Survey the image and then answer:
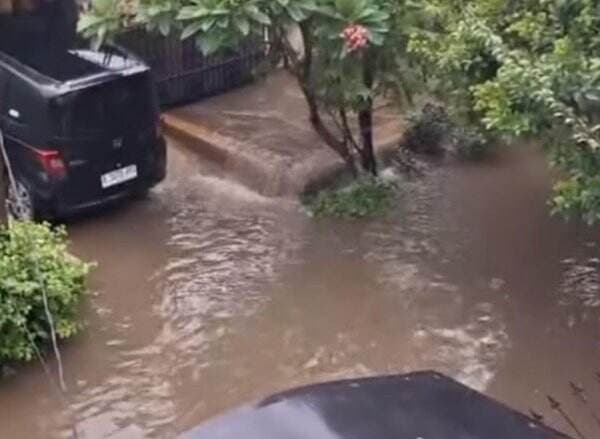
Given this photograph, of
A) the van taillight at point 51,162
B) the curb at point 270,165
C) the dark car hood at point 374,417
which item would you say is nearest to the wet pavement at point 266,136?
the curb at point 270,165

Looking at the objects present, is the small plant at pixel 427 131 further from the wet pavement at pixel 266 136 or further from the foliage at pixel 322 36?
the foliage at pixel 322 36

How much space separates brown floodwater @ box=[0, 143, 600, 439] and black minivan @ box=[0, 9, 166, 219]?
1.41 ft

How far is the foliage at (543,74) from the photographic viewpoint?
6.74m

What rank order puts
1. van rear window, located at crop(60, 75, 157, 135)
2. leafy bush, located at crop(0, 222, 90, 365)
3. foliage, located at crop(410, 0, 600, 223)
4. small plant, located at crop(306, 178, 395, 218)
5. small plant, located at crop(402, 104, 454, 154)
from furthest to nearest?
1. small plant, located at crop(402, 104, 454, 154)
2. small plant, located at crop(306, 178, 395, 218)
3. van rear window, located at crop(60, 75, 157, 135)
4. leafy bush, located at crop(0, 222, 90, 365)
5. foliage, located at crop(410, 0, 600, 223)

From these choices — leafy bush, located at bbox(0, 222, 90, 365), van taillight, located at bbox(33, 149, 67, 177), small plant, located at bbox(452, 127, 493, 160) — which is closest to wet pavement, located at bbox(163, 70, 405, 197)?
small plant, located at bbox(452, 127, 493, 160)

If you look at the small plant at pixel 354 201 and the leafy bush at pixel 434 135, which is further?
the leafy bush at pixel 434 135

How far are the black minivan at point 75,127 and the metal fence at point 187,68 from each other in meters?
2.02

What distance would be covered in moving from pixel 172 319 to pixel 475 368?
90.4 inches

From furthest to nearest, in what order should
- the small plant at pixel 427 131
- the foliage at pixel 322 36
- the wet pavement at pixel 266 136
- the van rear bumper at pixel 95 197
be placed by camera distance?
the small plant at pixel 427 131 → the wet pavement at pixel 266 136 → the van rear bumper at pixel 95 197 → the foliage at pixel 322 36

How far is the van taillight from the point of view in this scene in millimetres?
10820

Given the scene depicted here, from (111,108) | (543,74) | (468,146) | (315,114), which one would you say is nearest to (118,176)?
(111,108)

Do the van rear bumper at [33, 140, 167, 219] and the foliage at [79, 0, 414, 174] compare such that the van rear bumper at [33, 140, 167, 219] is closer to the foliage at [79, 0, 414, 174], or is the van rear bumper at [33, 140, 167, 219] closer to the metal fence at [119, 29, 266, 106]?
the foliage at [79, 0, 414, 174]

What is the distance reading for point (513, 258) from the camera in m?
10.8

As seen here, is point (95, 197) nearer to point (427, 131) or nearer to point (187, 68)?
point (187, 68)
